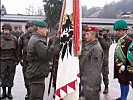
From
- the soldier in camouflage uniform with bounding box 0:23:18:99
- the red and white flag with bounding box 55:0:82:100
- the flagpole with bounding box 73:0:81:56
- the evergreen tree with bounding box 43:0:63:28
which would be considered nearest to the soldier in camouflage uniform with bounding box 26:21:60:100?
the red and white flag with bounding box 55:0:82:100

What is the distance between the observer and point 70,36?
13.8ft

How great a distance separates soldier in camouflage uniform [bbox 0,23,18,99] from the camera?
710 cm

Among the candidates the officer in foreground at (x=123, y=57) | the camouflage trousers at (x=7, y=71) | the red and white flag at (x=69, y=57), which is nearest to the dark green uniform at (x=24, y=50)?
the camouflage trousers at (x=7, y=71)

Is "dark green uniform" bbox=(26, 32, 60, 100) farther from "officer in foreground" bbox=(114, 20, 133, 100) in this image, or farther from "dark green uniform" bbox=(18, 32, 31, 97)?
"dark green uniform" bbox=(18, 32, 31, 97)

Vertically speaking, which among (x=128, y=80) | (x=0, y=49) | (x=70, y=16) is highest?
(x=70, y=16)

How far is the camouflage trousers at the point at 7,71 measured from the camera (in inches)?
281

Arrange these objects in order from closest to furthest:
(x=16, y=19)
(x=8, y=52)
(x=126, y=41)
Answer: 1. (x=126, y=41)
2. (x=8, y=52)
3. (x=16, y=19)

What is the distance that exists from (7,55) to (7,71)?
43cm

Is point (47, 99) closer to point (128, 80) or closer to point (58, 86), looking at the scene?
point (128, 80)

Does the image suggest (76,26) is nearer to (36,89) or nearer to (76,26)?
(76,26)

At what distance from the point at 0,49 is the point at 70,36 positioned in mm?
3448

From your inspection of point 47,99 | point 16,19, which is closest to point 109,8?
point 16,19

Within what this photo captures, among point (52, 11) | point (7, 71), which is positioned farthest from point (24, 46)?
point (52, 11)

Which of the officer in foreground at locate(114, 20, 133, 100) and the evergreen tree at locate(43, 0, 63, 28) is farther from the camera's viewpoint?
the evergreen tree at locate(43, 0, 63, 28)
